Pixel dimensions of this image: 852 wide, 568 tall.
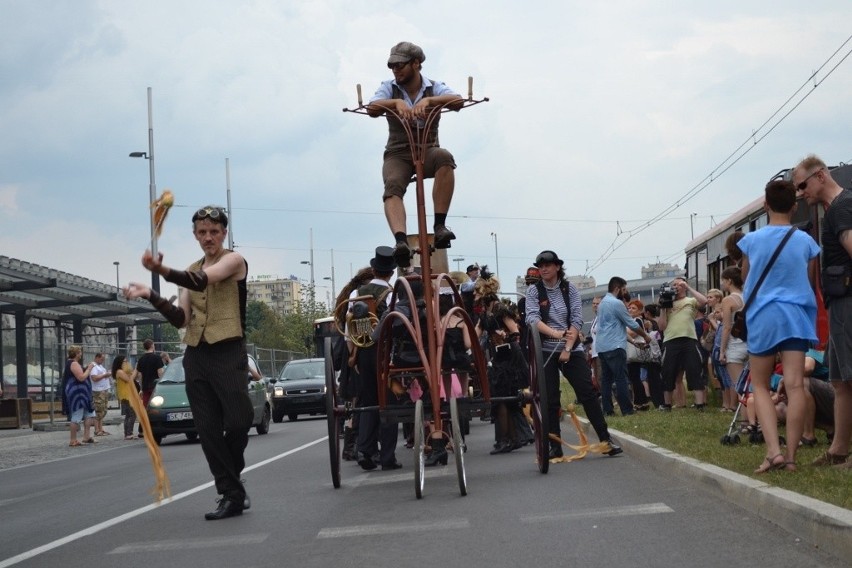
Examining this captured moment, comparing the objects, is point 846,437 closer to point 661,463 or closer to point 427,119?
point 661,463

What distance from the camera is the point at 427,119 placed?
987 cm

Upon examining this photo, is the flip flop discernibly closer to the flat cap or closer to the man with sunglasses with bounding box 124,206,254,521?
the man with sunglasses with bounding box 124,206,254,521

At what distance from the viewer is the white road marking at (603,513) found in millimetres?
7680

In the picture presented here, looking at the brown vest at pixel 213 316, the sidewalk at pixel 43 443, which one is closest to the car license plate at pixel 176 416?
the sidewalk at pixel 43 443

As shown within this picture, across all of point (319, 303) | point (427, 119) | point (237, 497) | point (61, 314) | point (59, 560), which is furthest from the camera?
point (319, 303)

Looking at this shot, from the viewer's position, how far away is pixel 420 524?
311 inches

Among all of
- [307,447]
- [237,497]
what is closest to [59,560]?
[237,497]

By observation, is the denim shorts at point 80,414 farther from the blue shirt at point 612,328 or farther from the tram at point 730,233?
the tram at point 730,233

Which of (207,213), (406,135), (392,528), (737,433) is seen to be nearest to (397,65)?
(406,135)

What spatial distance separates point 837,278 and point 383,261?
4.55 metres

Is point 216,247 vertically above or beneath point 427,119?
beneath

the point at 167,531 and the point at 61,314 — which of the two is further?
the point at 61,314

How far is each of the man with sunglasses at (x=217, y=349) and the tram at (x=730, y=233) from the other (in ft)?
15.3

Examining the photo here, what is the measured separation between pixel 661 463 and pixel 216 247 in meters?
4.11
